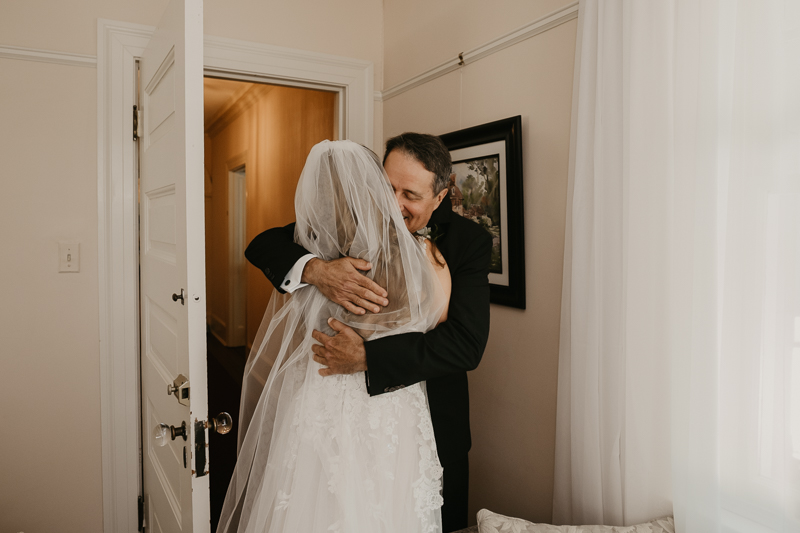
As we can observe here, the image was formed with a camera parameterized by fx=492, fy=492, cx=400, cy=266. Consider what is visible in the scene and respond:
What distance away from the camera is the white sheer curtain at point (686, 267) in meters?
0.95

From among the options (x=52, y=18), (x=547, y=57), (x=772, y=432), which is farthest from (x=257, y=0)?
(x=772, y=432)

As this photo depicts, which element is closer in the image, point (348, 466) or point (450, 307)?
point (348, 466)

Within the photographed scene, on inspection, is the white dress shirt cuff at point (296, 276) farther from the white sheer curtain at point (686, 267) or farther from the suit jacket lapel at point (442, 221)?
the white sheer curtain at point (686, 267)

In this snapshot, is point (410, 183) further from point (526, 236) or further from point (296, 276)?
point (526, 236)

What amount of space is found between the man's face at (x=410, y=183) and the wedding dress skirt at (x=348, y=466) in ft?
1.52

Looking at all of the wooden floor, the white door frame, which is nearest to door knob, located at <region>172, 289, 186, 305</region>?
the wooden floor

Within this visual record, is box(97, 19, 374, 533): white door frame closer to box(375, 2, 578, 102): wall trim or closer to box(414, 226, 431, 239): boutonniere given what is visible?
box(375, 2, 578, 102): wall trim

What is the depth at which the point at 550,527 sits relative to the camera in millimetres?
1251

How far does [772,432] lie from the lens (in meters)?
0.97

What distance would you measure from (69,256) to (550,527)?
80.3 inches

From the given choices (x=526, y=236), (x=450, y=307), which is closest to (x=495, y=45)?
(x=526, y=236)

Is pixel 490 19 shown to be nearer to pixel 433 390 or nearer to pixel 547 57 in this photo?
pixel 547 57

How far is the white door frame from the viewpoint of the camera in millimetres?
2047

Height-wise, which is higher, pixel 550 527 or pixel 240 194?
pixel 240 194
